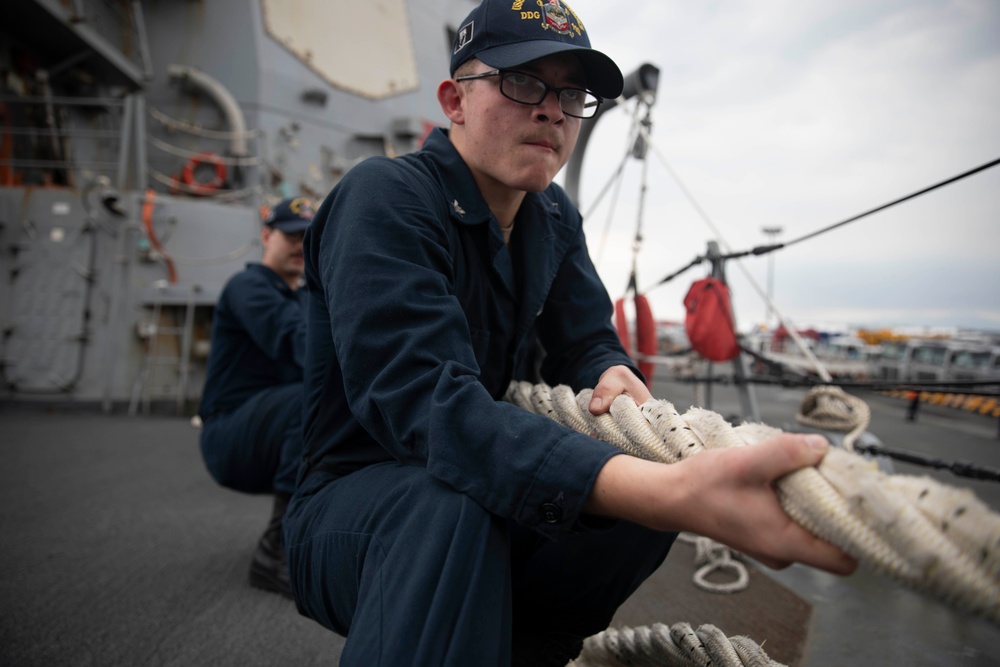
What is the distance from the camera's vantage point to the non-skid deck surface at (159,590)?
1.59 meters

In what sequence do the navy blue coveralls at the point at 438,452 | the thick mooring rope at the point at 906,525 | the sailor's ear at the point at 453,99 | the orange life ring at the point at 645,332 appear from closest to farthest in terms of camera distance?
the thick mooring rope at the point at 906,525 → the navy blue coveralls at the point at 438,452 → the sailor's ear at the point at 453,99 → the orange life ring at the point at 645,332

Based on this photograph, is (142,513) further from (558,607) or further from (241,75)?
(241,75)

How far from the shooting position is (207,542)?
2.39 meters

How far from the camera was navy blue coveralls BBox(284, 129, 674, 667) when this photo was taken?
74cm

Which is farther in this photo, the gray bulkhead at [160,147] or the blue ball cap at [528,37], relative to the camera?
the gray bulkhead at [160,147]

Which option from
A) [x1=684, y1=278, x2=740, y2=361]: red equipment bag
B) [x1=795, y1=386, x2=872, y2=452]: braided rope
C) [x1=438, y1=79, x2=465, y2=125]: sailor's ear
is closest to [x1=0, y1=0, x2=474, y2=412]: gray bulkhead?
[x1=684, y1=278, x2=740, y2=361]: red equipment bag

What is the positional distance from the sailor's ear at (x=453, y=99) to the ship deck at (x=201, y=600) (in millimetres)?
789

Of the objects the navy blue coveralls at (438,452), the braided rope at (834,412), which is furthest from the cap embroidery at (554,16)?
the braided rope at (834,412)

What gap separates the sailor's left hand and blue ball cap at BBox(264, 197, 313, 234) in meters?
1.71

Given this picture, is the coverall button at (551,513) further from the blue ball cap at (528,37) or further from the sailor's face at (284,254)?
the sailor's face at (284,254)

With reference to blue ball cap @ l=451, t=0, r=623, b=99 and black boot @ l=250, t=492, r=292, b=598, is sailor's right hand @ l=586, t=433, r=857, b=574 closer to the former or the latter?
blue ball cap @ l=451, t=0, r=623, b=99

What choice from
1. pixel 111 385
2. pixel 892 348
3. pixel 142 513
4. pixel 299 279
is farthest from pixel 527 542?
pixel 892 348

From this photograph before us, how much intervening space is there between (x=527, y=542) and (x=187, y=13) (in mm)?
8156

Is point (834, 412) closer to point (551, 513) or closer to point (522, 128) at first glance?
point (522, 128)
